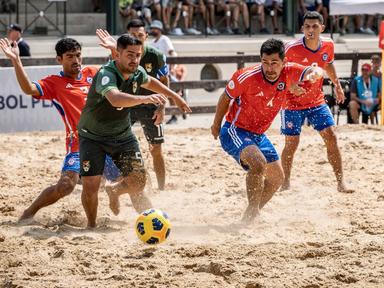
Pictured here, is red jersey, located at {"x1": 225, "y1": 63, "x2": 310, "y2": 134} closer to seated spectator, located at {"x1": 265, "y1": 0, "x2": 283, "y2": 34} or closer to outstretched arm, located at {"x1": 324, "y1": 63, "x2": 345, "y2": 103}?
outstretched arm, located at {"x1": 324, "y1": 63, "x2": 345, "y2": 103}

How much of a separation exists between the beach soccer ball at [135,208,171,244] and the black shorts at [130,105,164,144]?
3.24m

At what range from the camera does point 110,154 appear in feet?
27.6

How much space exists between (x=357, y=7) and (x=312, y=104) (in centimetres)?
917

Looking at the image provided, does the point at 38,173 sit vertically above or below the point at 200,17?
below

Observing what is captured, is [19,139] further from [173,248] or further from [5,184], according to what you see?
[173,248]

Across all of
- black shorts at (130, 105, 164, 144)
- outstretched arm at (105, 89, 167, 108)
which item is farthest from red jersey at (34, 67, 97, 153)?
black shorts at (130, 105, 164, 144)

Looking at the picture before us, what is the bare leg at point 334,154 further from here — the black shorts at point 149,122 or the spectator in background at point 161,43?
the spectator in background at point 161,43

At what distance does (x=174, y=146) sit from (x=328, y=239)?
6138 mm

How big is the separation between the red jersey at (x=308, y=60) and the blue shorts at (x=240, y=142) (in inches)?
67.2

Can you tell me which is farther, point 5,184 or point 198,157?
point 198,157

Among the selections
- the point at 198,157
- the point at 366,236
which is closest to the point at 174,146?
the point at 198,157

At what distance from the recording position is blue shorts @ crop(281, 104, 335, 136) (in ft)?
34.7

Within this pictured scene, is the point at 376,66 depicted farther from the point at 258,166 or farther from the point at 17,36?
the point at 258,166

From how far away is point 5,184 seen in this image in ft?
35.7
